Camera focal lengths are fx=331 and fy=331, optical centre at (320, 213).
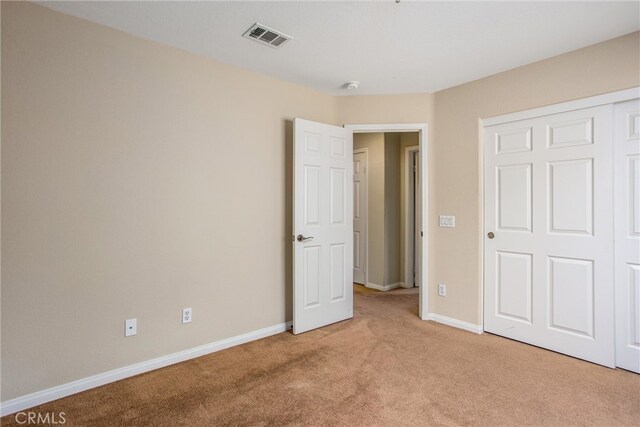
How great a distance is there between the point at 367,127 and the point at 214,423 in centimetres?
295

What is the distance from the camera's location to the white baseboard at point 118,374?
1967 mm

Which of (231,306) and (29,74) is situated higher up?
(29,74)

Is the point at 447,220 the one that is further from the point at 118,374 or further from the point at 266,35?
the point at 118,374

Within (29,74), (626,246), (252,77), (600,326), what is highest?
(252,77)

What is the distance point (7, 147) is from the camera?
1927 mm

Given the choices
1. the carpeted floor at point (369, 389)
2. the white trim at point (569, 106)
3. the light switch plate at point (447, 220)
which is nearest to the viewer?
the carpeted floor at point (369, 389)

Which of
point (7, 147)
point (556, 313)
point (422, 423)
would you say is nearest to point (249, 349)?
point (422, 423)

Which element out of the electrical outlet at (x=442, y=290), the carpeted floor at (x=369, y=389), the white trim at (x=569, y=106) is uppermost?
the white trim at (x=569, y=106)

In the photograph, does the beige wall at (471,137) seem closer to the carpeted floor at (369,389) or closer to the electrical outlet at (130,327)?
the carpeted floor at (369,389)

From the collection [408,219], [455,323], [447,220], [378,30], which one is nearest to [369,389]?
[455,323]

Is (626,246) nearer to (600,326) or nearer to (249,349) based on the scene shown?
(600,326)

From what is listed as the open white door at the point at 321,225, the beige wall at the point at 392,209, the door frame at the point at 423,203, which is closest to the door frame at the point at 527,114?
the door frame at the point at 423,203

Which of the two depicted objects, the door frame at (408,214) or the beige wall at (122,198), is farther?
the door frame at (408,214)

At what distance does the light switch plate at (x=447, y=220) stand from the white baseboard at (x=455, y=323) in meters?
0.96
